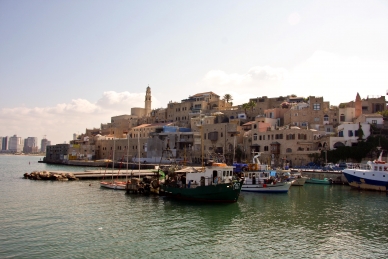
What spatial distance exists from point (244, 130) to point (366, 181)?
30083 millimetres

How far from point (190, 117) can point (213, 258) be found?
2654 inches

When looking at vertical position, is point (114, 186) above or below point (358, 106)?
below

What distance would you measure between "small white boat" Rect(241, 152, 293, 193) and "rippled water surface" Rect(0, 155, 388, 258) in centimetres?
346

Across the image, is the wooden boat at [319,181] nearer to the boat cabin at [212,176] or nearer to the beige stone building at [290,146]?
the beige stone building at [290,146]

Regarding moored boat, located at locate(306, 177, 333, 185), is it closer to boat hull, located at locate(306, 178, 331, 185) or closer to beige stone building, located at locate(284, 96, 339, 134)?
boat hull, located at locate(306, 178, 331, 185)

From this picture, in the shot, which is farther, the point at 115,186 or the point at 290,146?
the point at 290,146

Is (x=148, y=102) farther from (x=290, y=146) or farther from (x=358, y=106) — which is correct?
(x=358, y=106)

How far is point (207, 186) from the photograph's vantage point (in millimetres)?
28516

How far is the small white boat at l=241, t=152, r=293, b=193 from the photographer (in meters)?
35.3

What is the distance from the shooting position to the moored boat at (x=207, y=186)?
92.9ft

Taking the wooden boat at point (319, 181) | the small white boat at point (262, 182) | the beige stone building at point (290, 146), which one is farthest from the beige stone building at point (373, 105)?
the small white boat at point (262, 182)

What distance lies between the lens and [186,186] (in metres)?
30.7

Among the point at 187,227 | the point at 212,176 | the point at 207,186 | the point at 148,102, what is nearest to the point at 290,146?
the point at 212,176

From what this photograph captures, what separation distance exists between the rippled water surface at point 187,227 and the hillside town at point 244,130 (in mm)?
14003
